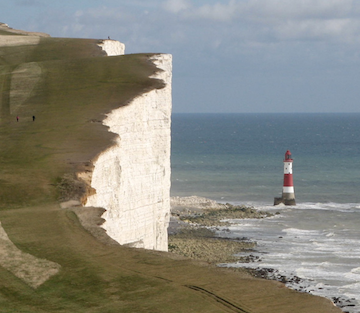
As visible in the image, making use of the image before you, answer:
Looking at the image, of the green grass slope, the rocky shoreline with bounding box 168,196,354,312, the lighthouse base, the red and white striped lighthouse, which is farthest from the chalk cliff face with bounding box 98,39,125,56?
the lighthouse base

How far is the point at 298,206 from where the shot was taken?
64.3m

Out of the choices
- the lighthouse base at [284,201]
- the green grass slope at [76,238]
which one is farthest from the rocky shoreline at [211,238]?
the green grass slope at [76,238]

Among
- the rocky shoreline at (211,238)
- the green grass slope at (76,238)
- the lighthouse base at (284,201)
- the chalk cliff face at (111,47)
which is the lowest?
the rocky shoreline at (211,238)

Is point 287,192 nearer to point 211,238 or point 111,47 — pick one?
point 211,238

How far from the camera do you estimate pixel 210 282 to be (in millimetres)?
16375

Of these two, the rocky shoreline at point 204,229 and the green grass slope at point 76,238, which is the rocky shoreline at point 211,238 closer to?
the rocky shoreline at point 204,229

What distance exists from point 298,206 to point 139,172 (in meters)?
31.3

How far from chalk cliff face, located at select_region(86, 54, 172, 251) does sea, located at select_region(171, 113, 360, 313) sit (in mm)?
6060

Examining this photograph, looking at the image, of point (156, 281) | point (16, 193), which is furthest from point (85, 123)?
point (156, 281)

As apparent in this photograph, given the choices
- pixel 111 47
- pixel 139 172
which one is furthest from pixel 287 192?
pixel 139 172

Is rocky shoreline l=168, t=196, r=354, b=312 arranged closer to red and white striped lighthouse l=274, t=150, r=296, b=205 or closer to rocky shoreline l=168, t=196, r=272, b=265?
rocky shoreline l=168, t=196, r=272, b=265

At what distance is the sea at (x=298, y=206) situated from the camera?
37.4 metres

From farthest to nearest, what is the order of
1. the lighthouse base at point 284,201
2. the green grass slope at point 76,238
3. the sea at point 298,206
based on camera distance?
the lighthouse base at point 284,201
the sea at point 298,206
the green grass slope at point 76,238

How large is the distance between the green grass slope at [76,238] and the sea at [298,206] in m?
13.1
